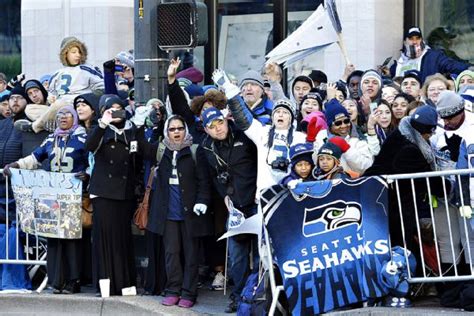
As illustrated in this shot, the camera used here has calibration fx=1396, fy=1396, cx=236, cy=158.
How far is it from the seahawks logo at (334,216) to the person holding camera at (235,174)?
3.45 feet

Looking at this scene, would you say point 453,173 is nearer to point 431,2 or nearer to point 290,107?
point 290,107

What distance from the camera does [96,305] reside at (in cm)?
1367

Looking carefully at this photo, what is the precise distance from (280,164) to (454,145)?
1.62m

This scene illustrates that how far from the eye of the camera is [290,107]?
13078 millimetres

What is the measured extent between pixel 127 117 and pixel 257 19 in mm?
5014

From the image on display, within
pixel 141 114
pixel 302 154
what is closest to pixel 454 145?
pixel 302 154

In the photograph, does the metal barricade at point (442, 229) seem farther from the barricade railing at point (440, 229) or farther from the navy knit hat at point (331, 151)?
the navy knit hat at point (331, 151)

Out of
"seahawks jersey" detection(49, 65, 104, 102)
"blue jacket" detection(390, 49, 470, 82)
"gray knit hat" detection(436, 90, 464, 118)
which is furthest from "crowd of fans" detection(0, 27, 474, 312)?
"blue jacket" detection(390, 49, 470, 82)

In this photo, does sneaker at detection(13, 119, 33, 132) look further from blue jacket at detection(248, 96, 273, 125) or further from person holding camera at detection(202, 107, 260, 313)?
blue jacket at detection(248, 96, 273, 125)

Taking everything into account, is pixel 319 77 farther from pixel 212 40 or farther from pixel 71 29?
pixel 71 29

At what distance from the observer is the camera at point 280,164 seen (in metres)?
12.9

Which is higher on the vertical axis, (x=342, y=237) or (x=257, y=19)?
(x=257, y=19)

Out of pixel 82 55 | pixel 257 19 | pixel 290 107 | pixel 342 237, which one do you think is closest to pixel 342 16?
pixel 257 19

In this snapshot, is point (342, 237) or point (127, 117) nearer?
point (342, 237)
